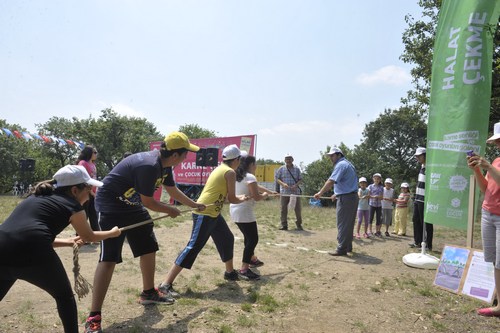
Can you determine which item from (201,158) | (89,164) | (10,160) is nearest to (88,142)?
(10,160)

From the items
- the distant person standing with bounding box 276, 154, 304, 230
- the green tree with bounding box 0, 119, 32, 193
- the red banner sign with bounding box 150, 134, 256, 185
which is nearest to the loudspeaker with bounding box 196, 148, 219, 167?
the red banner sign with bounding box 150, 134, 256, 185

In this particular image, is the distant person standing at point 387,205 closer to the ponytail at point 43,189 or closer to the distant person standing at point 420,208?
the distant person standing at point 420,208

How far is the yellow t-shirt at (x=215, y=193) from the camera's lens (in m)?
4.45

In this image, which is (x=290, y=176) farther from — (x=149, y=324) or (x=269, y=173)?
(x=269, y=173)

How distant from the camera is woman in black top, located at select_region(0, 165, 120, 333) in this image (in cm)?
231

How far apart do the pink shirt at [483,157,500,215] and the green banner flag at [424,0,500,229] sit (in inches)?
53.8

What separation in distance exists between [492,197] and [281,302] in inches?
98.9

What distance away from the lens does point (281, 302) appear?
13.5 feet

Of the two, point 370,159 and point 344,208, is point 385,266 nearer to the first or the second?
point 344,208

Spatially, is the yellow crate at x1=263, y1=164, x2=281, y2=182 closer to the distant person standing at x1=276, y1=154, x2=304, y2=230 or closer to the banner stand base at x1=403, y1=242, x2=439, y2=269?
the distant person standing at x1=276, y1=154, x2=304, y2=230

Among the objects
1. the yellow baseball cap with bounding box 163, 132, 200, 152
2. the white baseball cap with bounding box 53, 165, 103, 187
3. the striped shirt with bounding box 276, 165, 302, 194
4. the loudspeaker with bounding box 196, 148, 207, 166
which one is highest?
the loudspeaker with bounding box 196, 148, 207, 166

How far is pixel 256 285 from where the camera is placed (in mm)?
4742

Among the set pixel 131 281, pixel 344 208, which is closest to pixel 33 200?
pixel 131 281

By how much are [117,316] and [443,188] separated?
470 cm
